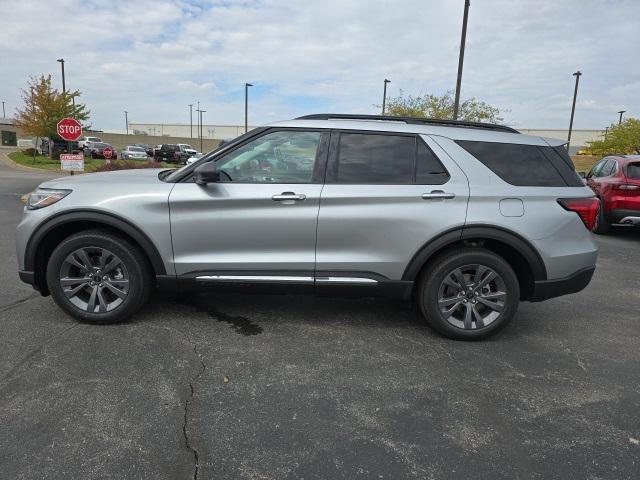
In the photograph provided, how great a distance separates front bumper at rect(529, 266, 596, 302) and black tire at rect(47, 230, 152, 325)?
3.18m

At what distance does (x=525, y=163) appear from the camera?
3928 mm

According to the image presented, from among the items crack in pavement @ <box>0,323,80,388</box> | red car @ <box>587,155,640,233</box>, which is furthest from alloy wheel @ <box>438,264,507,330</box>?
red car @ <box>587,155,640,233</box>

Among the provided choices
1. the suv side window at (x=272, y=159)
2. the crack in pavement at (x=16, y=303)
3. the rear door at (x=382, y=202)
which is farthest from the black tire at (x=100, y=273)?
the rear door at (x=382, y=202)

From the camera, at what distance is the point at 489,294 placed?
3.97 m

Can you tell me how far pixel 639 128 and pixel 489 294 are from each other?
29658mm

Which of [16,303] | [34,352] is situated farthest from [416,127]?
[16,303]

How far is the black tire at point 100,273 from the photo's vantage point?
12.8ft

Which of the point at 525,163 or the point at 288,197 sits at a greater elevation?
the point at 525,163

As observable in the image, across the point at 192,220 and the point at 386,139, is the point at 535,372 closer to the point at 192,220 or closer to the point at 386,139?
the point at 386,139

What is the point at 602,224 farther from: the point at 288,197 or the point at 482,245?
the point at 288,197

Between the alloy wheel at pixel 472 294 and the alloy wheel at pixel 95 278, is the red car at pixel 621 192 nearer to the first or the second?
the alloy wheel at pixel 472 294

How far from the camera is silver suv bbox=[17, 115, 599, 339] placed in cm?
381

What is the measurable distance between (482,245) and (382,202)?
943 millimetres

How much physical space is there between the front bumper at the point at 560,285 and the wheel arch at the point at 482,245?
49 millimetres
